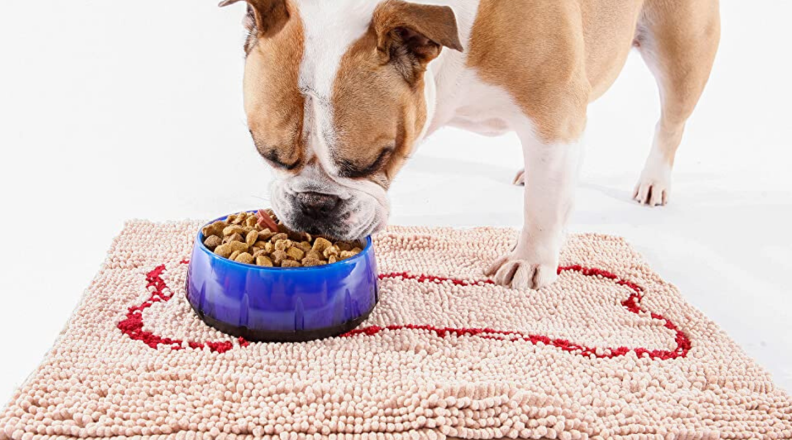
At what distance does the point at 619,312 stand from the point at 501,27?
2.94 feet

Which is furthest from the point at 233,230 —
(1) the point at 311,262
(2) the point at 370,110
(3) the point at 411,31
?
(3) the point at 411,31

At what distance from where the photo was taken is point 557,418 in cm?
194

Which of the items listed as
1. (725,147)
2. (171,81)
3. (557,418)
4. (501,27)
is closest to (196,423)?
(557,418)

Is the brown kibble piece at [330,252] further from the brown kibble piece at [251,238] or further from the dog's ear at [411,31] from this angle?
the dog's ear at [411,31]

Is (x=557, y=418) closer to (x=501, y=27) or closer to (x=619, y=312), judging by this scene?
(x=619, y=312)

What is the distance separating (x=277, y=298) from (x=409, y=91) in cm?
61

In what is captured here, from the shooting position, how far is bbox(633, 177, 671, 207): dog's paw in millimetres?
3676

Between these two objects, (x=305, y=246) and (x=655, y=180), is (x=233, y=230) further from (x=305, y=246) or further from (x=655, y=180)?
(x=655, y=180)

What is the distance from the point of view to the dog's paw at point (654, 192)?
3676mm

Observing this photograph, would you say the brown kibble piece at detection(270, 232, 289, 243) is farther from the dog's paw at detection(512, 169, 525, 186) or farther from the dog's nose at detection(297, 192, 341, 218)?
the dog's paw at detection(512, 169, 525, 186)

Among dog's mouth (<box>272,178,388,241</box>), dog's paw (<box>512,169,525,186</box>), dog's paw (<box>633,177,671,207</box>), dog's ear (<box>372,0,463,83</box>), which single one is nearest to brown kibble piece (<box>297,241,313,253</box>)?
dog's mouth (<box>272,178,388,241</box>)

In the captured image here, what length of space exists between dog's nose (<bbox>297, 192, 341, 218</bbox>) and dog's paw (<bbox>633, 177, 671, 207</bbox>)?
6.25 feet

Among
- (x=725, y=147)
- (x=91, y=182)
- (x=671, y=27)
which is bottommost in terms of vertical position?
(x=91, y=182)

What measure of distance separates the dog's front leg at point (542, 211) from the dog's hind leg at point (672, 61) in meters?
0.95
